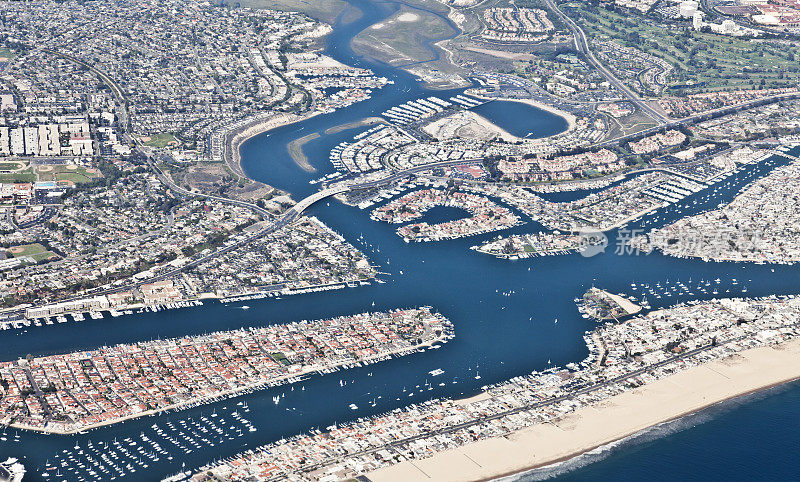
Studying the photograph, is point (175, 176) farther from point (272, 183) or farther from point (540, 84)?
point (540, 84)

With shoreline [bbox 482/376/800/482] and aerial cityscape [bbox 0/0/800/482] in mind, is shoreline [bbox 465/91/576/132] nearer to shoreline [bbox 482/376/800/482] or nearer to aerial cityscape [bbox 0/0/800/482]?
aerial cityscape [bbox 0/0/800/482]

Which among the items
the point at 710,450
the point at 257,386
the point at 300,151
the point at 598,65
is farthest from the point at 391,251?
the point at 598,65

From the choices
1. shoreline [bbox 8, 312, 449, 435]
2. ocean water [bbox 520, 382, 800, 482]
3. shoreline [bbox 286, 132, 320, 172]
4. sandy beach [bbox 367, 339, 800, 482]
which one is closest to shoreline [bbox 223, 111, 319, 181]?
shoreline [bbox 286, 132, 320, 172]

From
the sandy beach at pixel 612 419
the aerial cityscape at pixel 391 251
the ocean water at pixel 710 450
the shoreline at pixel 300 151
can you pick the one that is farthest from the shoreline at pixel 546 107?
the ocean water at pixel 710 450

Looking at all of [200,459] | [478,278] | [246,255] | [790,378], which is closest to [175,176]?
[246,255]

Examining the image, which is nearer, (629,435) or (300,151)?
(629,435)

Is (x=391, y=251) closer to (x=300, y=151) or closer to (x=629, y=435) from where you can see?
(x=300, y=151)
